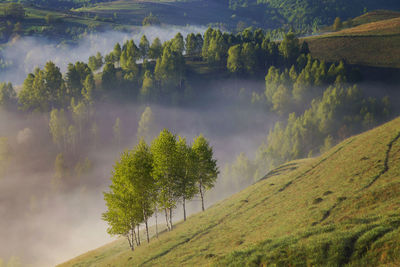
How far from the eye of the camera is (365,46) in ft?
516

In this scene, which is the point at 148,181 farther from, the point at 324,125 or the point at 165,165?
the point at 324,125

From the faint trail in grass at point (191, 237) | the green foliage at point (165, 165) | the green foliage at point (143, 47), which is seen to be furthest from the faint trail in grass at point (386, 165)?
the green foliage at point (143, 47)

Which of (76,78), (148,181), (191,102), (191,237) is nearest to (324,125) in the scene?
(191,102)

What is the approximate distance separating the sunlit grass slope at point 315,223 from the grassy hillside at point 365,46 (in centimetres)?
11597

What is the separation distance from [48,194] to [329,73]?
12303 centimetres

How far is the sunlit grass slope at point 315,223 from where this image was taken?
19969 mm

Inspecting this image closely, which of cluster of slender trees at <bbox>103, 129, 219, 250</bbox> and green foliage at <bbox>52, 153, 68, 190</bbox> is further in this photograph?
green foliage at <bbox>52, 153, 68, 190</bbox>

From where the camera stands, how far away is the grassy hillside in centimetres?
14662

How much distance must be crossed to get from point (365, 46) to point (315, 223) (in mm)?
159162

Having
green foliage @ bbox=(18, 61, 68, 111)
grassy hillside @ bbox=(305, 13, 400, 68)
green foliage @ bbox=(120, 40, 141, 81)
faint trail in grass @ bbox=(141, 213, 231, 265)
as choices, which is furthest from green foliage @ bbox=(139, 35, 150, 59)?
faint trail in grass @ bbox=(141, 213, 231, 265)

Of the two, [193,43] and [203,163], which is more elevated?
[193,43]

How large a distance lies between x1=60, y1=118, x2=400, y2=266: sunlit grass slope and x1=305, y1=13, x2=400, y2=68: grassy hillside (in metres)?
116

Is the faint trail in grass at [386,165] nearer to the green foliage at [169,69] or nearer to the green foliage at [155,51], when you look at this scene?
the green foliage at [169,69]

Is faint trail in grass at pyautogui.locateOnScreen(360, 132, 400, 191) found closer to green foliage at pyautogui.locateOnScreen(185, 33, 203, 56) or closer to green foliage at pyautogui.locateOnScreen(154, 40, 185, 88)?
green foliage at pyautogui.locateOnScreen(154, 40, 185, 88)
